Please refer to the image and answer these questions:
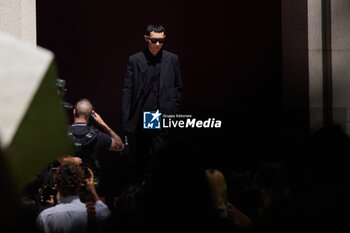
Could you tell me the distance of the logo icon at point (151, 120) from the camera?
7613 millimetres

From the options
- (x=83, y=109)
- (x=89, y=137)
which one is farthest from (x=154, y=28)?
(x=89, y=137)

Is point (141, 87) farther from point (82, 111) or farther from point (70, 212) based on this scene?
point (70, 212)

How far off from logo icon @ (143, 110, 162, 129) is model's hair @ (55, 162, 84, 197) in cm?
336

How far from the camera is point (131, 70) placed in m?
7.69

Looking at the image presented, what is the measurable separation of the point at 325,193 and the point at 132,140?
5.72m

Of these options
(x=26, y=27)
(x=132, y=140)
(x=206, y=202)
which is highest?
(x=26, y=27)

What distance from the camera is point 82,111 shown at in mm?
7414

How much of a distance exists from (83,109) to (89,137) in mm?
491

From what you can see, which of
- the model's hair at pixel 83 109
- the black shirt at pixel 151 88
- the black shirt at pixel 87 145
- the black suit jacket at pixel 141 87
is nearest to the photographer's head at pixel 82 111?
the model's hair at pixel 83 109

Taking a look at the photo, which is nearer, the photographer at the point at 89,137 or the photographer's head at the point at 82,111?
the photographer at the point at 89,137

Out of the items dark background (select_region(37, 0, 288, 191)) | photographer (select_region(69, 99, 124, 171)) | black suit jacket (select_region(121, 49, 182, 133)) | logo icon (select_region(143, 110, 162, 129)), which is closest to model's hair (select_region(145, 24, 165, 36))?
black suit jacket (select_region(121, 49, 182, 133))

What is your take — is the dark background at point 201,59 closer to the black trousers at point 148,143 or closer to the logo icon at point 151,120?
the black trousers at point 148,143

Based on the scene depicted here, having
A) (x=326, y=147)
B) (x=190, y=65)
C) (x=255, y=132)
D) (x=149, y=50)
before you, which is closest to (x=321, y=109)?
(x=255, y=132)

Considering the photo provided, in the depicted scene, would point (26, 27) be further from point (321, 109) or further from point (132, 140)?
point (321, 109)
